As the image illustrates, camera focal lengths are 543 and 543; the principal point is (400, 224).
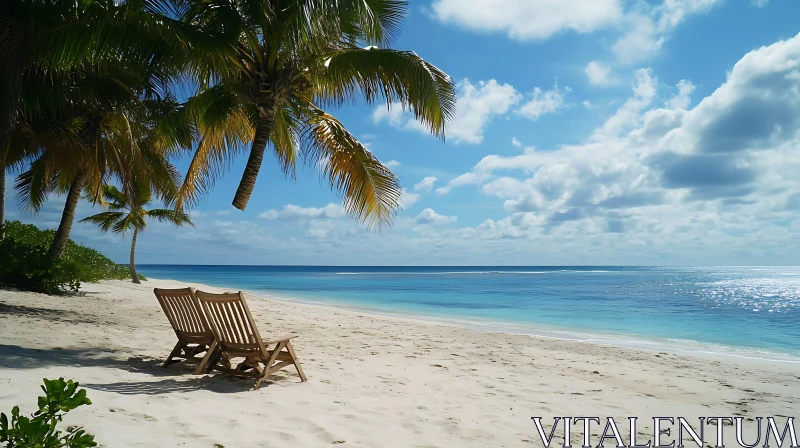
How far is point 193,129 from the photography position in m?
11.7

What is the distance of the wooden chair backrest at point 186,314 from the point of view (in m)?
5.41

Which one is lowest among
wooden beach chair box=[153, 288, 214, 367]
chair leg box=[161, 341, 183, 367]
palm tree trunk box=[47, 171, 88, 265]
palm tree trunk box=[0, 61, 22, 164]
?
chair leg box=[161, 341, 183, 367]

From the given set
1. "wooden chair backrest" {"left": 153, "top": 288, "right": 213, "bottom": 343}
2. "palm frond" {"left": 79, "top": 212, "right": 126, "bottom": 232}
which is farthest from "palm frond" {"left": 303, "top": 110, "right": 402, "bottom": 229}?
"palm frond" {"left": 79, "top": 212, "right": 126, "bottom": 232}

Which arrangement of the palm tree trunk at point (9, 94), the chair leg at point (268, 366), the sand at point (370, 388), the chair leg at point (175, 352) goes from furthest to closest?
the palm tree trunk at point (9, 94) < the chair leg at point (175, 352) < the chair leg at point (268, 366) < the sand at point (370, 388)

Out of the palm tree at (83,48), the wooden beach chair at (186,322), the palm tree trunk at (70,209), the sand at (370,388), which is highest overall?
the palm tree at (83,48)

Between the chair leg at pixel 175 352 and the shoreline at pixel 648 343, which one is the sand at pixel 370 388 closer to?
the chair leg at pixel 175 352

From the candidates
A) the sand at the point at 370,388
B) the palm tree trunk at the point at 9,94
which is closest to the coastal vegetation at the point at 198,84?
the palm tree trunk at the point at 9,94

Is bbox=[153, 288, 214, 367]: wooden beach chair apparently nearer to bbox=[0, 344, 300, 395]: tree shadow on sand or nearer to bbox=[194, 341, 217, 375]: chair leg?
bbox=[194, 341, 217, 375]: chair leg

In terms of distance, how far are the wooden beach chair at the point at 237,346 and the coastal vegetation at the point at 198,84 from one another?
339cm

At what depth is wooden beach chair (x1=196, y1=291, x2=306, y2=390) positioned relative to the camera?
16.3 ft

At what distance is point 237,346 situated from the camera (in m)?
5.16

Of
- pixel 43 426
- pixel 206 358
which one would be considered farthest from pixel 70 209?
A: pixel 43 426

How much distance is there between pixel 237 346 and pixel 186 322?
852 millimetres

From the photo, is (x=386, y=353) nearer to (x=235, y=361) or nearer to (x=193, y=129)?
(x=235, y=361)
